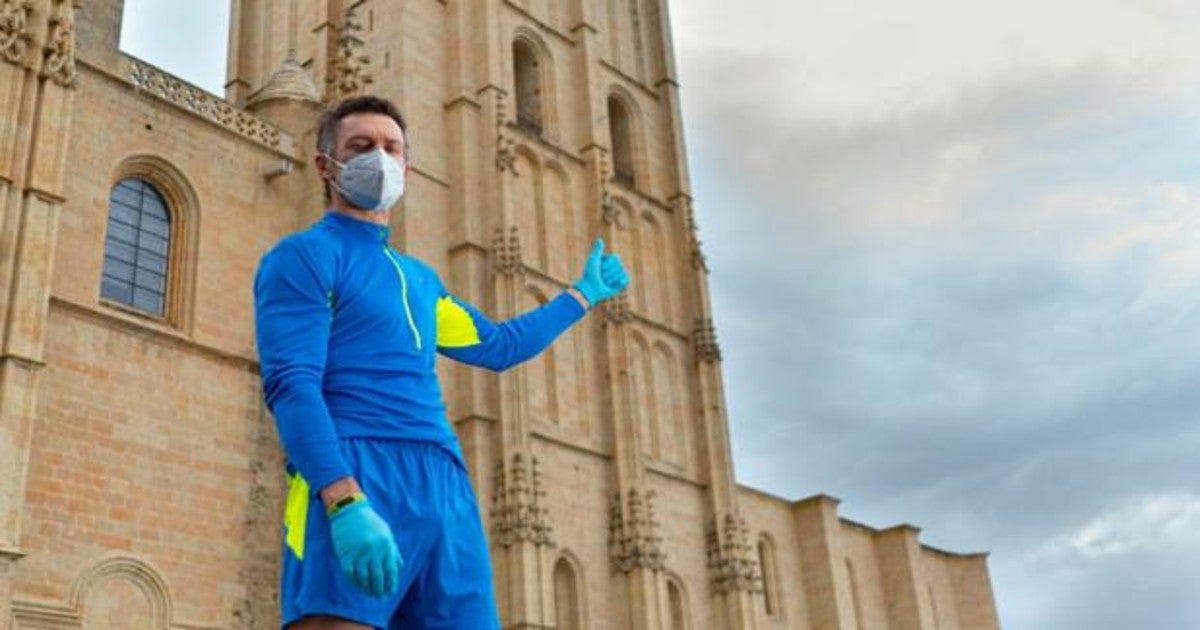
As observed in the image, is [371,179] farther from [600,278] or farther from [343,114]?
[600,278]

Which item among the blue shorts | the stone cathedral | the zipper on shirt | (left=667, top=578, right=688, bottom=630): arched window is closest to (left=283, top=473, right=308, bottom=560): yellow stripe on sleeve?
the blue shorts

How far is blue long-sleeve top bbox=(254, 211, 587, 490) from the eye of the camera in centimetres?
328

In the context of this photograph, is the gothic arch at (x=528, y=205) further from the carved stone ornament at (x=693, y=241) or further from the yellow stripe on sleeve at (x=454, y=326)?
the yellow stripe on sleeve at (x=454, y=326)

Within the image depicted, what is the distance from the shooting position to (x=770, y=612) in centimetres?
3128

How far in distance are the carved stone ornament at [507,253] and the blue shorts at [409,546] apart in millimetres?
18695

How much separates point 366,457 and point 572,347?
814 inches

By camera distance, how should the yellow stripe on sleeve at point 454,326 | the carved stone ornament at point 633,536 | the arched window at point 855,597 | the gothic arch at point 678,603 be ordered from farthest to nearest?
the arched window at point 855,597 → the gothic arch at point 678,603 → the carved stone ornament at point 633,536 → the yellow stripe on sleeve at point 454,326

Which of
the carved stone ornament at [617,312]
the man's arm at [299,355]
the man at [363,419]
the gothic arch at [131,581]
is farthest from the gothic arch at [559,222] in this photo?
the man's arm at [299,355]

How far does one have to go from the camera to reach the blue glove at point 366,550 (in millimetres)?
3047

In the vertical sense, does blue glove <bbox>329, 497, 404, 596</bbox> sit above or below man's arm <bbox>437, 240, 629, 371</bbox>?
below

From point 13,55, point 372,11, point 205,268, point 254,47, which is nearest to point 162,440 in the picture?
point 205,268

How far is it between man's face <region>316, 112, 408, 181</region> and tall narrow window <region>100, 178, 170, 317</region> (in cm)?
1434

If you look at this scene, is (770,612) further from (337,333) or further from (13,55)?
(337,333)

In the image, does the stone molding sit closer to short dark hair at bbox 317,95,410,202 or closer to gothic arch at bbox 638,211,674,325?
short dark hair at bbox 317,95,410,202
